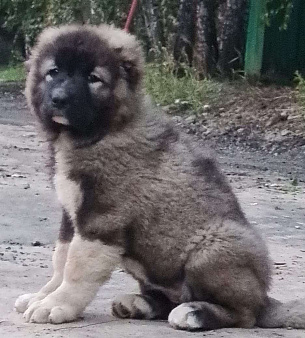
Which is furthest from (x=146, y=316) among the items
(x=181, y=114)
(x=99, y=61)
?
(x=181, y=114)

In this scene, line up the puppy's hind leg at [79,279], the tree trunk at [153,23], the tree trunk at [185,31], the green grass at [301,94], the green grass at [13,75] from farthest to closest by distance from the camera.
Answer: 1. the green grass at [13,75]
2. the tree trunk at [153,23]
3. the tree trunk at [185,31]
4. the green grass at [301,94]
5. the puppy's hind leg at [79,279]

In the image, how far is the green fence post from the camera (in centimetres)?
1764

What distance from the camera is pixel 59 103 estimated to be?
4.51 metres

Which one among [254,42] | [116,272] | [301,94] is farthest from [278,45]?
[116,272]

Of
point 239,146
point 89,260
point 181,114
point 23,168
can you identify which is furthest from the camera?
point 181,114

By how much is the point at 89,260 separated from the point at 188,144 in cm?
88

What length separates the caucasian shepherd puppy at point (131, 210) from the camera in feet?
14.5

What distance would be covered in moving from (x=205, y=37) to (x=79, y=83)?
1373 centimetres

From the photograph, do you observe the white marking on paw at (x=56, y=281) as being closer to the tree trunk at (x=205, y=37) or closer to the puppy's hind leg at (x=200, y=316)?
the puppy's hind leg at (x=200, y=316)

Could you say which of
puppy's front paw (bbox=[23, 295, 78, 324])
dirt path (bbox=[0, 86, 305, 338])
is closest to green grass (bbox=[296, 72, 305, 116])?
dirt path (bbox=[0, 86, 305, 338])

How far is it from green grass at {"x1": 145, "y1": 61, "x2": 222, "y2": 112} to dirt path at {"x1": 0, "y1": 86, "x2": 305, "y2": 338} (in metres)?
2.61

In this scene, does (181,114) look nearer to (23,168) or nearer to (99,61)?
(23,168)

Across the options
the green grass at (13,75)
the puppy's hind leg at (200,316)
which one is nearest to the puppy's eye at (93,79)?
the puppy's hind leg at (200,316)

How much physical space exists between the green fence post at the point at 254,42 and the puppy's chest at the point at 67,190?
1320cm
